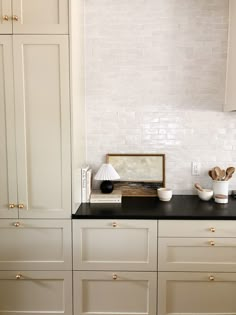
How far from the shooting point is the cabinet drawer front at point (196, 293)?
1.91 meters

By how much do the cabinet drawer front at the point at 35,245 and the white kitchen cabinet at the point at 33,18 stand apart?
3.98 feet

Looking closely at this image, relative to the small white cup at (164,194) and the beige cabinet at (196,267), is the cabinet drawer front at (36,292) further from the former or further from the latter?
the small white cup at (164,194)

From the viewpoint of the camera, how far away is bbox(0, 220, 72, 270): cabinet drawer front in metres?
1.88

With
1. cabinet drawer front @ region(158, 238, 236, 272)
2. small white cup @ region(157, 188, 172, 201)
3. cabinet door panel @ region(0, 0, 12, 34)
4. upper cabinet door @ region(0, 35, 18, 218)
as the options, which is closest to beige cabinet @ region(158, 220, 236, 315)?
cabinet drawer front @ region(158, 238, 236, 272)

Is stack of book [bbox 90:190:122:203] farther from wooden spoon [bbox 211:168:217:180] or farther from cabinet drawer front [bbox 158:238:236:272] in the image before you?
wooden spoon [bbox 211:168:217:180]

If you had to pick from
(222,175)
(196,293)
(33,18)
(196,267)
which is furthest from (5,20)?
(196,293)

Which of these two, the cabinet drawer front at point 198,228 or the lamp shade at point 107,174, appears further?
the lamp shade at point 107,174

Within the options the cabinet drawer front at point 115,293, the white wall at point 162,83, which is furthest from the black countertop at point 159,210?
the cabinet drawer front at point 115,293

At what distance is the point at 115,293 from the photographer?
6.38 feet

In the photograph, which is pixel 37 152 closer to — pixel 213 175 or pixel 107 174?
pixel 107 174

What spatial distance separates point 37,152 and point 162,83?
45.7 inches

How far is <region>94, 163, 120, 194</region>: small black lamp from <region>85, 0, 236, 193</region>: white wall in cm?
20

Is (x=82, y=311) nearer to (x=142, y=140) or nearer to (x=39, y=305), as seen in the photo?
(x=39, y=305)

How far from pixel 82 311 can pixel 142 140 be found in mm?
1351
